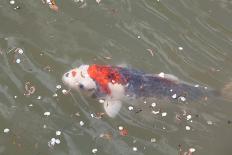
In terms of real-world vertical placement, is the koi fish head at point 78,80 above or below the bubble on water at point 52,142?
above

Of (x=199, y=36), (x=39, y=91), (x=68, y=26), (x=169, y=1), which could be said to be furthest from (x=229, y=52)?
(x=39, y=91)

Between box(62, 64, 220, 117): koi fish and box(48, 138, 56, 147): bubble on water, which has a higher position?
box(62, 64, 220, 117): koi fish

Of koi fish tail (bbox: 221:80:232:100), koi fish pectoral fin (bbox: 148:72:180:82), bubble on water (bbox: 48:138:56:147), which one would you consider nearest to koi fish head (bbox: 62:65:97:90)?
bubble on water (bbox: 48:138:56:147)

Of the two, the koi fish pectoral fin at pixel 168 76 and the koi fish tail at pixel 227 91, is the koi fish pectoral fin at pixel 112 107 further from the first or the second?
the koi fish tail at pixel 227 91

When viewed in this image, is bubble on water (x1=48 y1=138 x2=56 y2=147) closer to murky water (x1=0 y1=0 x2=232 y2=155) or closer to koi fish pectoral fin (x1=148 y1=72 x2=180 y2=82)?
murky water (x1=0 y1=0 x2=232 y2=155)

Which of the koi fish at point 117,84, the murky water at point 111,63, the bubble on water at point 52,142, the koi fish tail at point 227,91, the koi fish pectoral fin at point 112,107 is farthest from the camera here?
the koi fish tail at point 227,91

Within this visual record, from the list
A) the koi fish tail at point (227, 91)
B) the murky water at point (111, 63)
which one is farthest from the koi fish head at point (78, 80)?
the koi fish tail at point (227, 91)

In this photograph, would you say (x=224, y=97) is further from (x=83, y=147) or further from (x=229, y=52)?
(x=83, y=147)

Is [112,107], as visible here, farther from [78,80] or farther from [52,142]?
[52,142]
